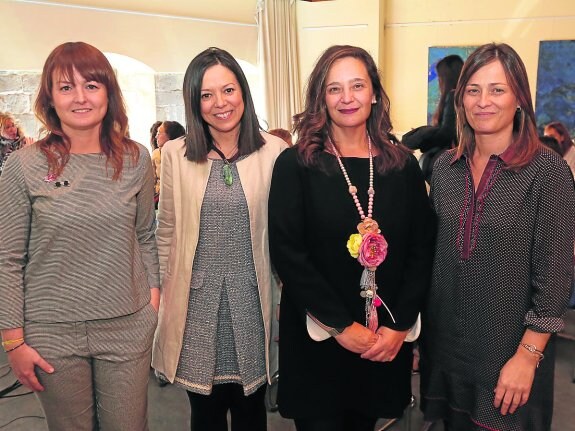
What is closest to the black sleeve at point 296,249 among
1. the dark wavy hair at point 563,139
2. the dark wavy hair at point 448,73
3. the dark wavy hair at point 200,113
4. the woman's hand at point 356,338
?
the woman's hand at point 356,338

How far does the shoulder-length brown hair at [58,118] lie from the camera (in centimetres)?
155

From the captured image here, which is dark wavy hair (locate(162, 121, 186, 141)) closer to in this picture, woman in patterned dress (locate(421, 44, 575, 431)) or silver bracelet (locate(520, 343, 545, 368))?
woman in patterned dress (locate(421, 44, 575, 431))

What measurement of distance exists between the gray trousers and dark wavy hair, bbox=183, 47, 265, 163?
1.98 feet

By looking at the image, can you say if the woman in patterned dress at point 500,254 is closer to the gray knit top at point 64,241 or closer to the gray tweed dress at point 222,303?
the gray tweed dress at point 222,303

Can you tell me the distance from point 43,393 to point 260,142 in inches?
42.7

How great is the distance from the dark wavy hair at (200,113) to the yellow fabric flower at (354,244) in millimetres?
505

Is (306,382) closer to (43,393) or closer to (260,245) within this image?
(260,245)

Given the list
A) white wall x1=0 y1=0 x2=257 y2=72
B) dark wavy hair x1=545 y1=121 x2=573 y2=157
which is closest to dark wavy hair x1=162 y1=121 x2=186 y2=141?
white wall x1=0 y1=0 x2=257 y2=72

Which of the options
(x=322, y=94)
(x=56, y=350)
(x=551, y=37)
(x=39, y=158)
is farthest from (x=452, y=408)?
(x=551, y=37)

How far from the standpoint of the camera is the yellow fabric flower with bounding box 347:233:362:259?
5.06 ft

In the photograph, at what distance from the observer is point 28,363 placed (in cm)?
153

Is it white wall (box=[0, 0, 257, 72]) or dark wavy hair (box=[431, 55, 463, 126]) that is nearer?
dark wavy hair (box=[431, 55, 463, 126])

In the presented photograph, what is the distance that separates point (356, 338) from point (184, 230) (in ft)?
2.24

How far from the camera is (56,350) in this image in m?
1.56
